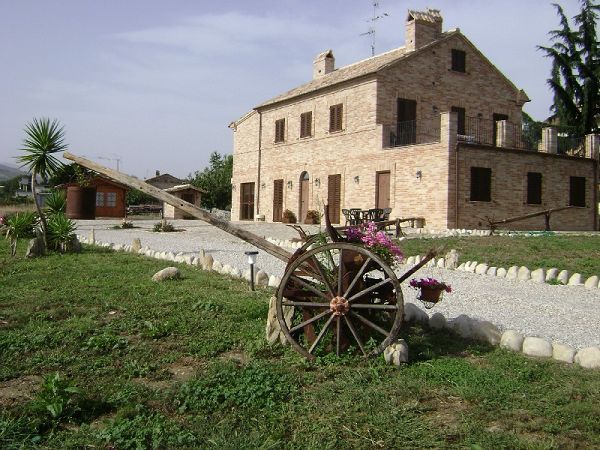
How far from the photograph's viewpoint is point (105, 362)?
491 cm

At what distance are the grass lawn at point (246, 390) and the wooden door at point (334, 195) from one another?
796 inches

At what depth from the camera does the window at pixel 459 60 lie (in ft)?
88.6

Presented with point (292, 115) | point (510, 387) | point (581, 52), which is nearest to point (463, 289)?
point (510, 387)

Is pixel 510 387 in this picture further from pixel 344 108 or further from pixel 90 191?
pixel 90 191

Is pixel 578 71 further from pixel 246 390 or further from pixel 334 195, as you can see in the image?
pixel 246 390

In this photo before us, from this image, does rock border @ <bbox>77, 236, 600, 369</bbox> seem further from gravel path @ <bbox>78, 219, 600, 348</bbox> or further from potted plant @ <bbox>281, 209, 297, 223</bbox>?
potted plant @ <bbox>281, 209, 297, 223</bbox>

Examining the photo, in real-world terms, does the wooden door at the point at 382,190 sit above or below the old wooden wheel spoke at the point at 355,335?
above

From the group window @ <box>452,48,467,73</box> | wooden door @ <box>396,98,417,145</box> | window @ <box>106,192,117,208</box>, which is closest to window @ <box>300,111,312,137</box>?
wooden door @ <box>396,98,417,145</box>

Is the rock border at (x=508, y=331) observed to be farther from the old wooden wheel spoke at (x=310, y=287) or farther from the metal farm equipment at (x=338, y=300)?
the old wooden wheel spoke at (x=310, y=287)

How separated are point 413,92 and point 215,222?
857 inches

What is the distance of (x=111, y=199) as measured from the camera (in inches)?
1674

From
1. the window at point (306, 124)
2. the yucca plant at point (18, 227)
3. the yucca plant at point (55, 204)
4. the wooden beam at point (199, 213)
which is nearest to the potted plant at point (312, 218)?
the window at point (306, 124)

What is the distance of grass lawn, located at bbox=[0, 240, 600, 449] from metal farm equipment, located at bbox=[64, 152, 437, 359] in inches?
7.5

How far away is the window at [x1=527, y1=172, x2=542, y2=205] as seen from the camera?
938 inches
